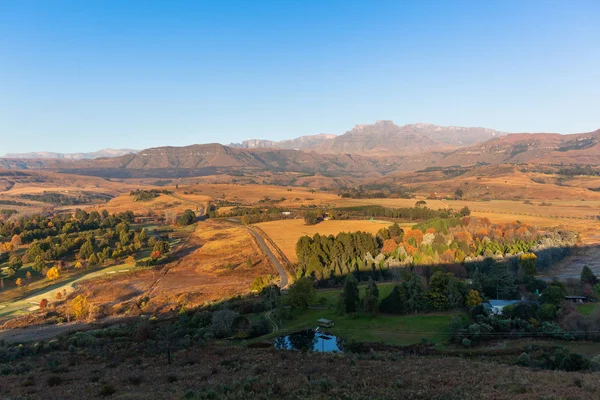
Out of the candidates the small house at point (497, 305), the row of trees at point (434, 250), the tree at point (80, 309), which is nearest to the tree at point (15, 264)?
the tree at point (80, 309)

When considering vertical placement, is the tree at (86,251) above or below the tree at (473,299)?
below

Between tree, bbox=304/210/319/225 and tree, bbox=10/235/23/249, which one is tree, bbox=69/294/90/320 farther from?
tree, bbox=304/210/319/225

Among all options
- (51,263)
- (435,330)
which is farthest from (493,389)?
(51,263)

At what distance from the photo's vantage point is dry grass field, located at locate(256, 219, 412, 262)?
97.4m

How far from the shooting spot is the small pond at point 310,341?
1521 inches

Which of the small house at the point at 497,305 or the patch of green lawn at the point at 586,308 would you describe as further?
the small house at the point at 497,305

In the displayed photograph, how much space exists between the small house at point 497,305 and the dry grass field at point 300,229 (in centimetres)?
4921

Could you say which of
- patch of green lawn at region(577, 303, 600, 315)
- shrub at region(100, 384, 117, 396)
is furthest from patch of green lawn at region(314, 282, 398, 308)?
shrub at region(100, 384, 117, 396)

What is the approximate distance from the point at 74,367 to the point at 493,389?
31.0 metres

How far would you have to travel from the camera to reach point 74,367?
31109 mm

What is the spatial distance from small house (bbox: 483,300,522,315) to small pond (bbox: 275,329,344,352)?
58.5 feet

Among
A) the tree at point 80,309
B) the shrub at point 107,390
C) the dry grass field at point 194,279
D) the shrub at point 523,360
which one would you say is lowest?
the dry grass field at point 194,279

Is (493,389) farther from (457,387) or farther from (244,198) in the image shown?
(244,198)

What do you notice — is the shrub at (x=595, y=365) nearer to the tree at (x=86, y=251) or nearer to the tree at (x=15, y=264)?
the tree at (x=15, y=264)
